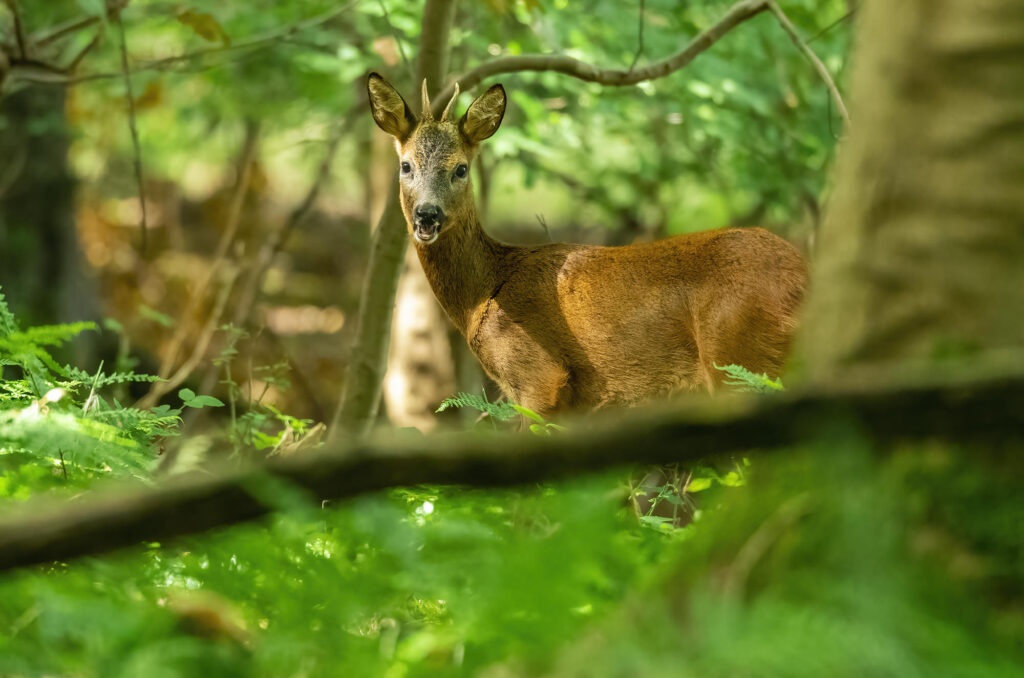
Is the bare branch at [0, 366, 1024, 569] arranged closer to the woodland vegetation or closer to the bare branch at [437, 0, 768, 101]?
the woodland vegetation

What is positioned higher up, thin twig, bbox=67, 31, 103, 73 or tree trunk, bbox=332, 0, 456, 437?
thin twig, bbox=67, 31, 103, 73

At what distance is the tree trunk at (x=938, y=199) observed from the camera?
4.97 ft

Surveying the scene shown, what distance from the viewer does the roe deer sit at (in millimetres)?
4816

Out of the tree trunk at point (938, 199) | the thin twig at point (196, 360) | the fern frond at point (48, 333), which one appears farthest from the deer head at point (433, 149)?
the tree trunk at point (938, 199)

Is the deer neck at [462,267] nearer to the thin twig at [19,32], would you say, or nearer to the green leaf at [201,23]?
the green leaf at [201,23]

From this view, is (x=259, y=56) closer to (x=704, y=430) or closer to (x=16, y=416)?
(x=16, y=416)

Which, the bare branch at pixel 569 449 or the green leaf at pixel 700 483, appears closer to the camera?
the bare branch at pixel 569 449

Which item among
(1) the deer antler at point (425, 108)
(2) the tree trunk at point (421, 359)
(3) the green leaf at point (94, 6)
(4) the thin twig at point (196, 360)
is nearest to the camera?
(3) the green leaf at point (94, 6)

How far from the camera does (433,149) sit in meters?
5.62

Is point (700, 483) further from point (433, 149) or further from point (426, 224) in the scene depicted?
point (433, 149)

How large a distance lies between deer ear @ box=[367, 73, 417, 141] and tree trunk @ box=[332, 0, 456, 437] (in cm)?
18

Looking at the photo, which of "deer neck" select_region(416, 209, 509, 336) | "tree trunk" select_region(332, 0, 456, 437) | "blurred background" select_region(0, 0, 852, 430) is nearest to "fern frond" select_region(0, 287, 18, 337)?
"blurred background" select_region(0, 0, 852, 430)

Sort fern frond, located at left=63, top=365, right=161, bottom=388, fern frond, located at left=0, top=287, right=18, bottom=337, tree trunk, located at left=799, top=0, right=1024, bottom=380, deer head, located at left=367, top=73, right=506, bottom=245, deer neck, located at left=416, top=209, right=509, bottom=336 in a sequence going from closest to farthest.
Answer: tree trunk, located at left=799, top=0, right=1024, bottom=380
fern frond, located at left=63, top=365, right=161, bottom=388
fern frond, located at left=0, top=287, right=18, bottom=337
deer head, located at left=367, top=73, right=506, bottom=245
deer neck, located at left=416, top=209, right=509, bottom=336

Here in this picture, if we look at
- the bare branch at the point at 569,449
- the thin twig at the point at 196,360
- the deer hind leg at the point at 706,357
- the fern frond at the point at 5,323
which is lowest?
the thin twig at the point at 196,360
